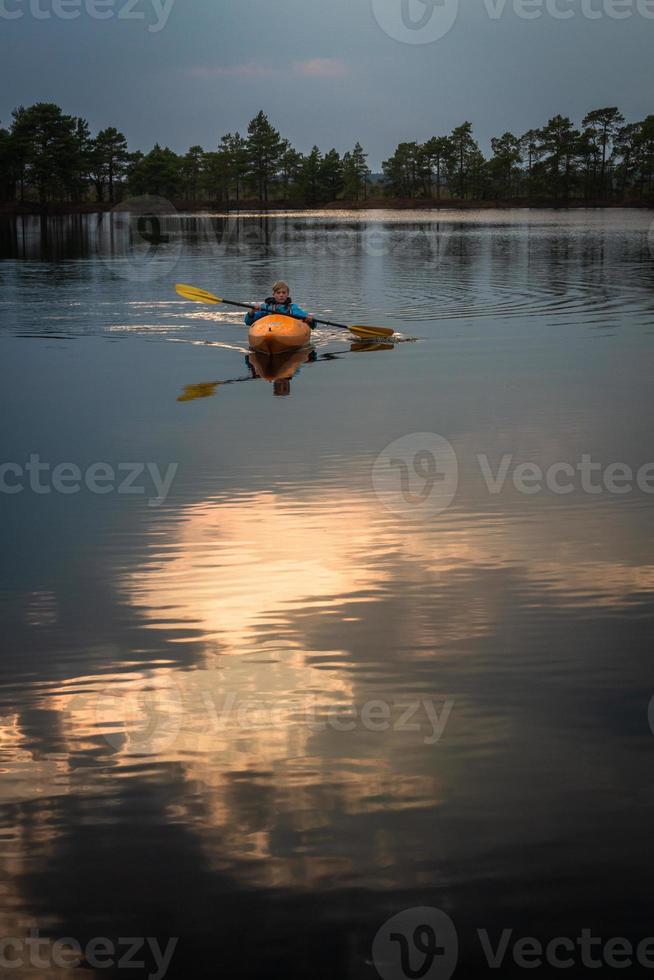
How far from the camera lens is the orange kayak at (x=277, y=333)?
813 inches

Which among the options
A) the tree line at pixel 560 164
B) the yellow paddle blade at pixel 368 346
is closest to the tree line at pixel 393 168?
the tree line at pixel 560 164

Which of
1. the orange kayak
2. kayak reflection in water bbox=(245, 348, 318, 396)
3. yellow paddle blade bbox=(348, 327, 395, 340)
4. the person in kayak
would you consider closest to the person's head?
the person in kayak

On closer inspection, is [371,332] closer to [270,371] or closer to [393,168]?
[270,371]

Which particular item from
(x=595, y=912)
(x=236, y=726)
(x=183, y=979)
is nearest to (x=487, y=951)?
(x=595, y=912)

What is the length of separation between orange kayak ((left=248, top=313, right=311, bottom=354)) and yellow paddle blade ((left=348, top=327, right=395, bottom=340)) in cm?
226

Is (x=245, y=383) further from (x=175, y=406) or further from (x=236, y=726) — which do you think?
(x=236, y=726)

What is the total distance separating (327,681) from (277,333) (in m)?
14.7

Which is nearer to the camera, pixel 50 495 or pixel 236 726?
pixel 236 726

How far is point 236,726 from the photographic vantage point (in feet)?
20.1

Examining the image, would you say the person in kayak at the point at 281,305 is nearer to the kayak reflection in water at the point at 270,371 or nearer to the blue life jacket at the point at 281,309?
the blue life jacket at the point at 281,309

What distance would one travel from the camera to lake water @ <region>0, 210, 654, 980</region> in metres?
4.68

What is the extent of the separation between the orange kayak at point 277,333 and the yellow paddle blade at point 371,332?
226 centimetres

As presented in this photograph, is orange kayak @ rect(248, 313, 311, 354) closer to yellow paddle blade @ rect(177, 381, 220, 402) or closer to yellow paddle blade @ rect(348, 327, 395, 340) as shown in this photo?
yellow paddle blade @ rect(348, 327, 395, 340)

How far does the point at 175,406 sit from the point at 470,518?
24.6 feet
